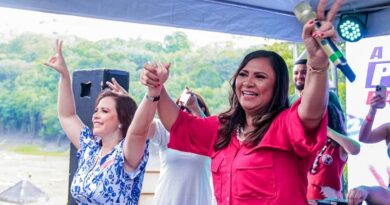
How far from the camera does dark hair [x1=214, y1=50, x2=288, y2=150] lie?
5.12 feet

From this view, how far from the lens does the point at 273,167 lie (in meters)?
1.49

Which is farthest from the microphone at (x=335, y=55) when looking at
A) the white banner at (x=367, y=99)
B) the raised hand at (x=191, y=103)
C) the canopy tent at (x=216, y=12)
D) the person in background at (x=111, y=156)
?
the white banner at (x=367, y=99)

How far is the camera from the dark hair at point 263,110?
5.12ft

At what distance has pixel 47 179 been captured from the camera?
4824 mm

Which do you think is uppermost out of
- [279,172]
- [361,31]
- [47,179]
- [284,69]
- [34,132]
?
[361,31]

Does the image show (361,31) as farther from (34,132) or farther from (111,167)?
(34,132)

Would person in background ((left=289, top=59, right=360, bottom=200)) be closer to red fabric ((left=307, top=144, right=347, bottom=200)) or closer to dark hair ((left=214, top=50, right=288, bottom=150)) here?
red fabric ((left=307, top=144, right=347, bottom=200))

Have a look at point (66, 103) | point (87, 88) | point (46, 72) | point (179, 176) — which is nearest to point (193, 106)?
point (179, 176)

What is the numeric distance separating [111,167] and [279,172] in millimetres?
790

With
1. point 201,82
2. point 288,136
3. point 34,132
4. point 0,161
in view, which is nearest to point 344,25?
point 201,82

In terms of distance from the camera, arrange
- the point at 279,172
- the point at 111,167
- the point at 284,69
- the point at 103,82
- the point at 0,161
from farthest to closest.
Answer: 1. the point at 0,161
2. the point at 103,82
3. the point at 111,167
4. the point at 284,69
5. the point at 279,172

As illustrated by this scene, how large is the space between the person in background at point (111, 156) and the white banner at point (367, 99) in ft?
9.74

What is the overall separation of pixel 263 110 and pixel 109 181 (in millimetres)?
737

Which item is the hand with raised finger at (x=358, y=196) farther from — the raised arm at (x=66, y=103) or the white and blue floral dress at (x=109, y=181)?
the raised arm at (x=66, y=103)
